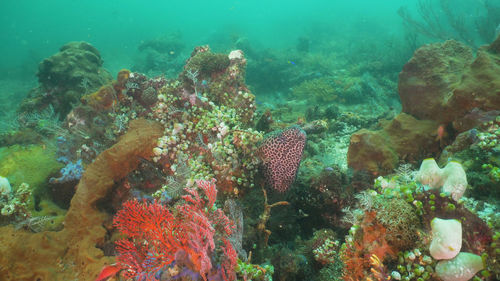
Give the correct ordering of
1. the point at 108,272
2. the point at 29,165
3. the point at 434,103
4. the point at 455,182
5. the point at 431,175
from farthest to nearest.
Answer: the point at 434,103
the point at 29,165
the point at 108,272
the point at 431,175
the point at 455,182

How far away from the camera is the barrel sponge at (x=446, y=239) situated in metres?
1.68

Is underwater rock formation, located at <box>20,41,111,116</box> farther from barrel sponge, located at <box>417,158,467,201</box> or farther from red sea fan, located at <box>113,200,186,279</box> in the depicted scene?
barrel sponge, located at <box>417,158,467,201</box>

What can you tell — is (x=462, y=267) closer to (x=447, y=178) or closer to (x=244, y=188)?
(x=447, y=178)

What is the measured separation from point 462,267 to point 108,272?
342 centimetres

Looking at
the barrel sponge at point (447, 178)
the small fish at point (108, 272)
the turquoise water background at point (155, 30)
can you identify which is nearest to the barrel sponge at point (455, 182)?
the barrel sponge at point (447, 178)

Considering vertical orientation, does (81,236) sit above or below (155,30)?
above

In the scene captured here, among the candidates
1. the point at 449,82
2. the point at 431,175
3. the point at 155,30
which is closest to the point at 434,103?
the point at 449,82

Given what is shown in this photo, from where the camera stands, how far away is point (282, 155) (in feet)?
12.9

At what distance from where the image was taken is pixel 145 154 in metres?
4.10

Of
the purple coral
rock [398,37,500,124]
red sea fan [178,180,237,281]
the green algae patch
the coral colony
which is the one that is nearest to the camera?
the coral colony

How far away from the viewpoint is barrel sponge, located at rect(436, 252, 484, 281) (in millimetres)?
1662

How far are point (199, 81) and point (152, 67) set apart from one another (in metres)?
17.0

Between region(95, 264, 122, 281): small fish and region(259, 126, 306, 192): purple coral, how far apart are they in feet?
7.63

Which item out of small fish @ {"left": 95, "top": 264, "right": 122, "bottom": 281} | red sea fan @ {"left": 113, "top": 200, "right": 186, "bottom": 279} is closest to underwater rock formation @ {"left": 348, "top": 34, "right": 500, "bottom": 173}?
red sea fan @ {"left": 113, "top": 200, "right": 186, "bottom": 279}
